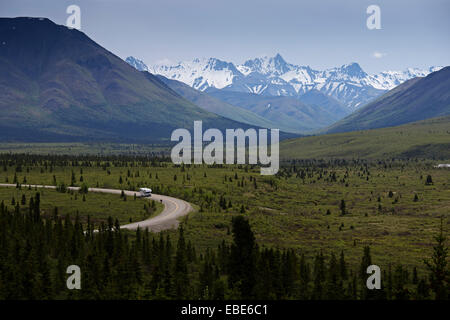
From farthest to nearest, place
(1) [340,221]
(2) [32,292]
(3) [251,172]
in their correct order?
1. (3) [251,172]
2. (1) [340,221]
3. (2) [32,292]

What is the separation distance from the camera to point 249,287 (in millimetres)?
49344

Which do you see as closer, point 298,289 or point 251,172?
point 298,289

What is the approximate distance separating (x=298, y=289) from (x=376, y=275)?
28.2 feet

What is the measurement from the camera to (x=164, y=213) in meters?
97.3

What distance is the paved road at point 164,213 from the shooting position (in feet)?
278

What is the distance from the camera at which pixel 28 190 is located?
118 m

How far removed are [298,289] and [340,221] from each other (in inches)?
2431

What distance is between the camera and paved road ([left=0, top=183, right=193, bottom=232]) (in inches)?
3332

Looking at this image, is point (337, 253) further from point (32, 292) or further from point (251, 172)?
point (251, 172)

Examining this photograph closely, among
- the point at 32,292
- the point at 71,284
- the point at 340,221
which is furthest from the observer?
the point at 340,221

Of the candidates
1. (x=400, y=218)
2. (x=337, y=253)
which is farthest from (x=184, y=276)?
(x=400, y=218)
